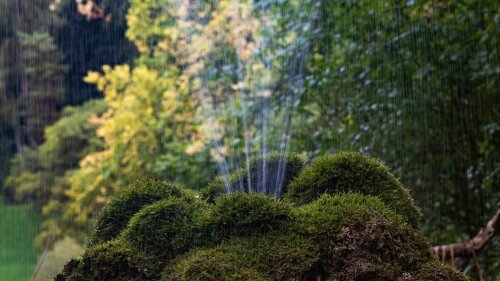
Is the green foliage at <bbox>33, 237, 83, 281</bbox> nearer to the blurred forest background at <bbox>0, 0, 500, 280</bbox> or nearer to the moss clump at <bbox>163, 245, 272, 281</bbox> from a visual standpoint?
the blurred forest background at <bbox>0, 0, 500, 280</bbox>

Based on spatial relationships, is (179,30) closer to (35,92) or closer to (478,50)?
(478,50)

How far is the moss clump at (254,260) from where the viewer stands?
52.6 inches

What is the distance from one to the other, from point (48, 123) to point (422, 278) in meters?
16.3

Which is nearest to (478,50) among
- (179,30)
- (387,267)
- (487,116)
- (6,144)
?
(487,116)

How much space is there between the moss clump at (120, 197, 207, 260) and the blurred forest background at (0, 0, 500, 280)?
1.66ft

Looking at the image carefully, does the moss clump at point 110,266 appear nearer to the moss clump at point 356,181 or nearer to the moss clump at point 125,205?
the moss clump at point 125,205

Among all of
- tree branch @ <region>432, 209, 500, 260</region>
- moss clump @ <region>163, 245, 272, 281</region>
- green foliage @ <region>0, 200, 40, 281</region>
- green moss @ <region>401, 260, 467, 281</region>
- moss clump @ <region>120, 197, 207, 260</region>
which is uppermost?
moss clump @ <region>120, 197, 207, 260</region>

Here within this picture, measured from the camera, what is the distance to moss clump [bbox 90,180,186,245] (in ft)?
5.44

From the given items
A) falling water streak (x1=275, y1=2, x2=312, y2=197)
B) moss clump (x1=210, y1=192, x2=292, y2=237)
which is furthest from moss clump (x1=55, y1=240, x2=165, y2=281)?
falling water streak (x1=275, y1=2, x2=312, y2=197)

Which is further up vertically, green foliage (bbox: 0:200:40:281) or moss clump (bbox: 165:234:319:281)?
moss clump (bbox: 165:234:319:281)

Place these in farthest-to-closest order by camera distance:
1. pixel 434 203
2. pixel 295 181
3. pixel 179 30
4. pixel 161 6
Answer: pixel 161 6
pixel 179 30
pixel 434 203
pixel 295 181

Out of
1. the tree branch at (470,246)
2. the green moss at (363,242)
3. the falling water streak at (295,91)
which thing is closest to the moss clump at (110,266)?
the green moss at (363,242)

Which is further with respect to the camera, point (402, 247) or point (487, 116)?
point (487, 116)

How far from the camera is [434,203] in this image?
5.51 metres
